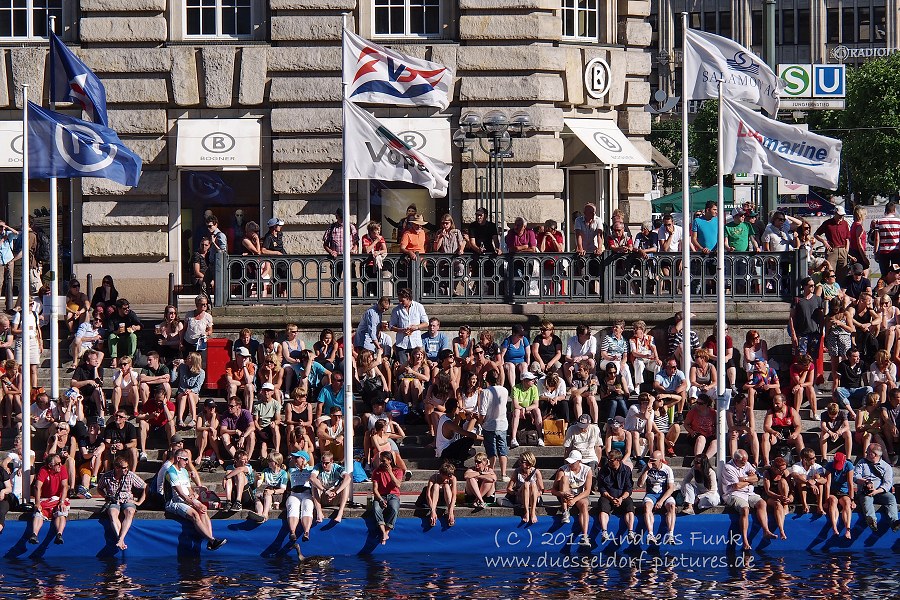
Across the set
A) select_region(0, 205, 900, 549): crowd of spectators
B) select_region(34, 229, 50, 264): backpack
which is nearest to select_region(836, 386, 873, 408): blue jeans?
select_region(0, 205, 900, 549): crowd of spectators

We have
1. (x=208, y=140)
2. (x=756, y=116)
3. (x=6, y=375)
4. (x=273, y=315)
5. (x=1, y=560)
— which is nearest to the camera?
(x=1, y=560)

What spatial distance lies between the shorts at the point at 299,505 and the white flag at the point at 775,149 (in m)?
7.23

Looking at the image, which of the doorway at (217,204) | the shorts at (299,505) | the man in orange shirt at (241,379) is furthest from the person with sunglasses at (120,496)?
the doorway at (217,204)

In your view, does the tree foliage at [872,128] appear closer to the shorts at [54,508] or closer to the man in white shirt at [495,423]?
the man in white shirt at [495,423]

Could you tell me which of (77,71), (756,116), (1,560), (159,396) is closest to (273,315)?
(159,396)

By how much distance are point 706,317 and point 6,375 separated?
35.3 ft

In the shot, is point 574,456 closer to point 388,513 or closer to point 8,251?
point 388,513

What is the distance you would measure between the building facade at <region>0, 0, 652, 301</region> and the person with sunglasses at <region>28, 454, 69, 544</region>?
8.39 m

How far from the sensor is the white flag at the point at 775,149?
21.1 m

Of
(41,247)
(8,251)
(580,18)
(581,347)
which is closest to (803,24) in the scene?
(580,18)

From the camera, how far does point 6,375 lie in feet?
76.3

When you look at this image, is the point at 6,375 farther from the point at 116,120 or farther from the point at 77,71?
the point at 116,120

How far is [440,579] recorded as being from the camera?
63.6 feet

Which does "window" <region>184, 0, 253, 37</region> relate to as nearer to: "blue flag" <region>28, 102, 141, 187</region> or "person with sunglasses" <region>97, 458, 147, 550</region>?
"blue flag" <region>28, 102, 141, 187</region>
